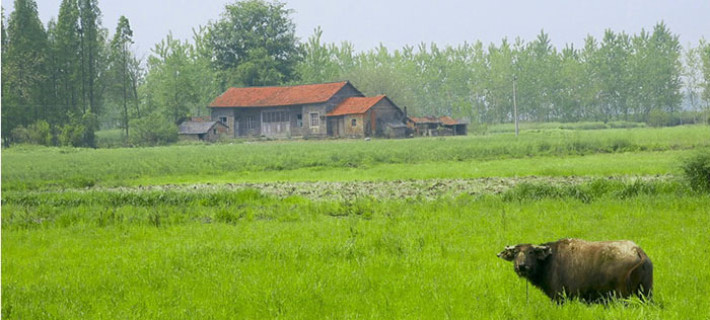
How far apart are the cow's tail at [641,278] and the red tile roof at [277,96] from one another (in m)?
46.9

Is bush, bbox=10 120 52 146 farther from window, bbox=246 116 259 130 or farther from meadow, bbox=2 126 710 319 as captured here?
meadow, bbox=2 126 710 319

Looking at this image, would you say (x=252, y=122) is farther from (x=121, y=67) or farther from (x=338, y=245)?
(x=338, y=245)

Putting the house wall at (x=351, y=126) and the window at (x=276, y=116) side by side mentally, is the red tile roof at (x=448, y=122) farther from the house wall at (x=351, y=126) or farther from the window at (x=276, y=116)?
the window at (x=276, y=116)

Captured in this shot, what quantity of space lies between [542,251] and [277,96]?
49713mm

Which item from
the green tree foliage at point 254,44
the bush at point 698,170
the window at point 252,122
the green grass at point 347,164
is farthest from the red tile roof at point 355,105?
the bush at point 698,170

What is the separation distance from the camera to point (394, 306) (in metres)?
6.16

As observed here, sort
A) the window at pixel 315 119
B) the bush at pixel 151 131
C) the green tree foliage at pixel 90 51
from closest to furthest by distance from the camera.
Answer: the green tree foliage at pixel 90 51, the bush at pixel 151 131, the window at pixel 315 119

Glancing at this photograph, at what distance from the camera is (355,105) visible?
52.1m

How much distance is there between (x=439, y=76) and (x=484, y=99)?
6922 mm

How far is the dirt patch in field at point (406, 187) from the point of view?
50.0ft

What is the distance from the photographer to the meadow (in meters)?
6.19

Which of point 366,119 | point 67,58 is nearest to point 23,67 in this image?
point 67,58

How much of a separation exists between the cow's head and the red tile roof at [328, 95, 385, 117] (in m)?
44.4

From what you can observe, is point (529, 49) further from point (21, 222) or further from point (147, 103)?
point (21, 222)
